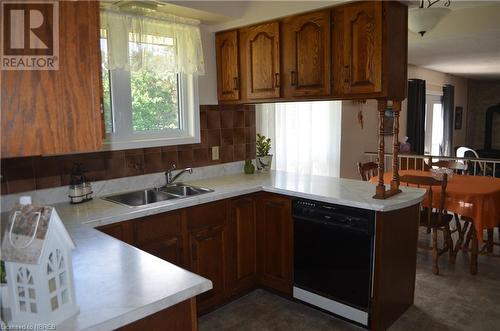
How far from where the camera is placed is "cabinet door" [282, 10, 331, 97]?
260 centimetres

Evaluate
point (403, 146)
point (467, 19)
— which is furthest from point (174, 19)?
point (403, 146)

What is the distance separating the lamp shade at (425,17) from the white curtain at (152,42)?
5.58 feet

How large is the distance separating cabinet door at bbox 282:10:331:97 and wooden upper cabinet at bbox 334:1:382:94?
0.10 m

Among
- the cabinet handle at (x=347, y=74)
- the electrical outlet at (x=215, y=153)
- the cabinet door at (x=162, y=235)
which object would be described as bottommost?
the cabinet door at (x=162, y=235)

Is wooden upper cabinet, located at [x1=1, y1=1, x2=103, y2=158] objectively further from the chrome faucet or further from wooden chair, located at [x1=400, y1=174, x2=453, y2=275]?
wooden chair, located at [x1=400, y1=174, x2=453, y2=275]

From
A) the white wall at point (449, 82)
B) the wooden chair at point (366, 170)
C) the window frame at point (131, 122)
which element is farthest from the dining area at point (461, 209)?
the white wall at point (449, 82)

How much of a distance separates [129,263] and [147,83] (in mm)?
1802

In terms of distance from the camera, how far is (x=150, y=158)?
2.93 metres

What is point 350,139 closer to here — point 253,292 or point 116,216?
point 253,292

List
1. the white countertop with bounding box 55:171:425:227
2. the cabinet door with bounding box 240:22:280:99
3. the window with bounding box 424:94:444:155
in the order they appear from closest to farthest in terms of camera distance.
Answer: the white countertop with bounding box 55:171:425:227 → the cabinet door with bounding box 240:22:280:99 → the window with bounding box 424:94:444:155

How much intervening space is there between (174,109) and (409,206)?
192 cm

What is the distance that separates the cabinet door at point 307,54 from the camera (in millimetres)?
2596

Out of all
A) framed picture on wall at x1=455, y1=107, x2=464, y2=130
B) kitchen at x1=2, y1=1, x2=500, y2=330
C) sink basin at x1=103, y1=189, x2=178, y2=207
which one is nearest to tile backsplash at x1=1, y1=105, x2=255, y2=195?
kitchen at x1=2, y1=1, x2=500, y2=330

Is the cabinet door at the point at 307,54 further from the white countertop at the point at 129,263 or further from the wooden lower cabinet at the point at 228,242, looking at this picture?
the wooden lower cabinet at the point at 228,242
